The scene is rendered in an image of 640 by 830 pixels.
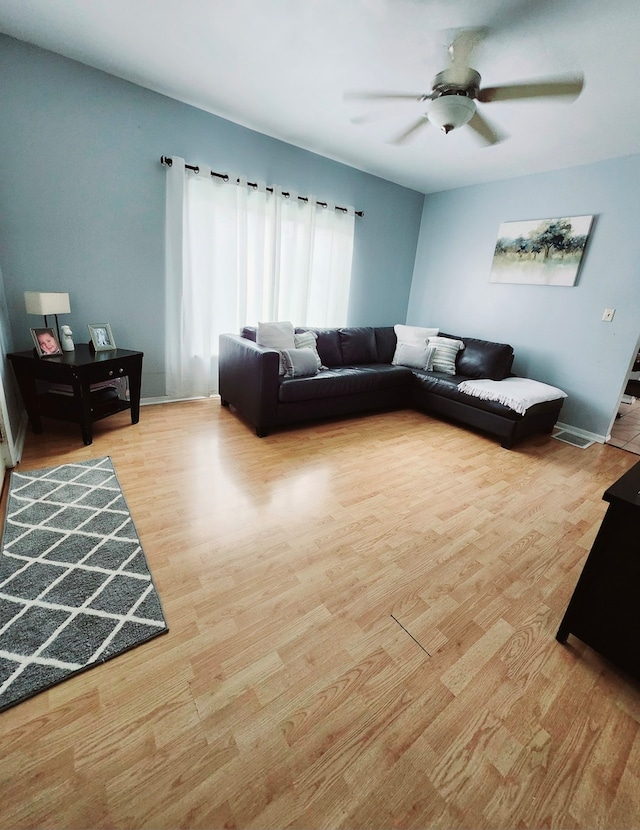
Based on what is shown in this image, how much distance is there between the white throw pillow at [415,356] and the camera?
3.84 meters

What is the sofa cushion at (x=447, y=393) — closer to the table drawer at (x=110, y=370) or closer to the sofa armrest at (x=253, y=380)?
the sofa armrest at (x=253, y=380)

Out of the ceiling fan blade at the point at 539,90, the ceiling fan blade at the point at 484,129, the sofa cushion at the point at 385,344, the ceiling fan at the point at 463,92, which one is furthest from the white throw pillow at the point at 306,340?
the ceiling fan blade at the point at 539,90

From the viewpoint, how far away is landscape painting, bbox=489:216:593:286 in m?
3.30

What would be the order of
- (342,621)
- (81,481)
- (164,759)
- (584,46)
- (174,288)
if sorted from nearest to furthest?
(164,759), (342,621), (584,46), (81,481), (174,288)

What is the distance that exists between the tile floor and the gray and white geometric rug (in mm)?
4078

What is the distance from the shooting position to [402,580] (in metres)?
1.54

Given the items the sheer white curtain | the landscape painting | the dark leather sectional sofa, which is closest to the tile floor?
the dark leather sectional sofa

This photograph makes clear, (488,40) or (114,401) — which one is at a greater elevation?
(488,40)

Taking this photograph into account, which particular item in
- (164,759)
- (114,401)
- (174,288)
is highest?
(174,288)

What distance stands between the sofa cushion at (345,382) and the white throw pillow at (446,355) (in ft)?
1.20

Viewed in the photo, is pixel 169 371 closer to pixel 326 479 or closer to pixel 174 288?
pixel 174 288

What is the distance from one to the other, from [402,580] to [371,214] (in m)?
4.11

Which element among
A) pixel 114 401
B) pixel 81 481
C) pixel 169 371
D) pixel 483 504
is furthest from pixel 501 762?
pixel 169 371

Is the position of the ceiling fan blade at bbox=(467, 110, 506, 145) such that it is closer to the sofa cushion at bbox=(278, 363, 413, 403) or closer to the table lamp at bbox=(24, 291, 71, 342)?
the sofa cushion at bbox=(278, 363, 413, 403)
